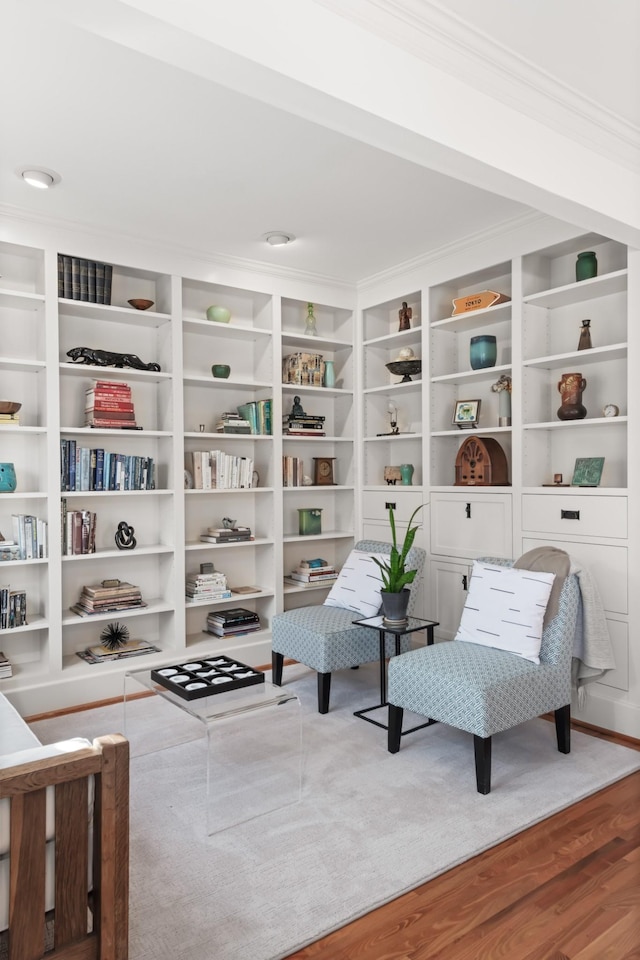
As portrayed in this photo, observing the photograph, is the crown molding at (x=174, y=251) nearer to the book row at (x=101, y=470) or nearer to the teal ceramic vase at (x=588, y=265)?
the book row at (x=101, y=470)

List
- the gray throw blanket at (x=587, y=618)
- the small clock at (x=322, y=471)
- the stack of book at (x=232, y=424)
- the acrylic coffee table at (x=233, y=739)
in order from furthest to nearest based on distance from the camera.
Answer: the small clock at (x=322, y=471), the stack of book at (x=232, y=424), the gray throw blanket at (x=587, y=618), the acrylic coffee table at (x=233, y=739)

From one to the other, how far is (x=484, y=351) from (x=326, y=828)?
104 inches

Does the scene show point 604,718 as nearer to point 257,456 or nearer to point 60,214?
point 257,456

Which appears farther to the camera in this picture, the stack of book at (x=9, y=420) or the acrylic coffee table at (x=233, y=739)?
the stack of book at (x=9, y=420)

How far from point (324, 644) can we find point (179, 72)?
2.57 metres

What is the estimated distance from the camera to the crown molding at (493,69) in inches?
71.1

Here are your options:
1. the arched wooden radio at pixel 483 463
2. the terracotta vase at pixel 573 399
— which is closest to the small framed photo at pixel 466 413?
the arched wooden radio at pixel 483 463

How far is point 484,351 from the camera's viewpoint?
3.84m

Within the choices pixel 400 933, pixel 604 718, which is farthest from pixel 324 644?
pixel 400 933

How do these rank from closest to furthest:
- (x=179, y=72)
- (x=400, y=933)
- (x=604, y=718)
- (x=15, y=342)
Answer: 1. (x=400, y=933)
2. (x=179, y=72)
3. (x=604, y=718)
4. (x=15, y=342)

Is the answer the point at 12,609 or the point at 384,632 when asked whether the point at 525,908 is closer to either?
the point at 384,632

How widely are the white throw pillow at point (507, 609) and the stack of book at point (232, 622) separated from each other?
64.0 inches

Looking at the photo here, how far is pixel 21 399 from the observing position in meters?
3.74

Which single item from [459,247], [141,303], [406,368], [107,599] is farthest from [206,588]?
[459,247]
